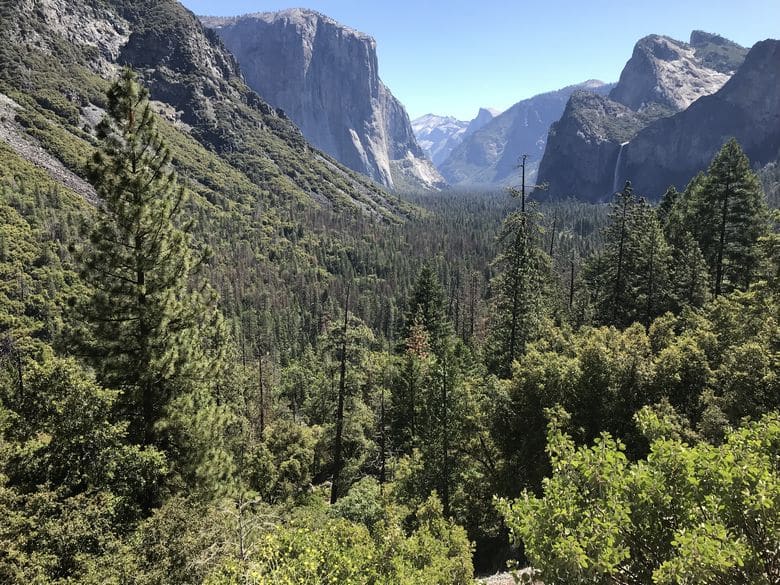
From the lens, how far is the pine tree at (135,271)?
43.5ft

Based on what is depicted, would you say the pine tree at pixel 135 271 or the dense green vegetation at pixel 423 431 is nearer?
the dense green vegetation at pixel 423 431

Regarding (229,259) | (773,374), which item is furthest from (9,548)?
(229,259)

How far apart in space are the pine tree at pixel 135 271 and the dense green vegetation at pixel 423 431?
6cm

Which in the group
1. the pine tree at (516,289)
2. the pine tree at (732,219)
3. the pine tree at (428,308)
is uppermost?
the pine tree at (732,219)

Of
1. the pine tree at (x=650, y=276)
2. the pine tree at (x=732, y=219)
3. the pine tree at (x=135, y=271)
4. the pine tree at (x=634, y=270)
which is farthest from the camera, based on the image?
the pine tree at (x=634, y=270)

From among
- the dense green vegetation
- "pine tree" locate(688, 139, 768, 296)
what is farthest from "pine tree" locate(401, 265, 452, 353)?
"pine tree" locate(688, 139, 768, 296)

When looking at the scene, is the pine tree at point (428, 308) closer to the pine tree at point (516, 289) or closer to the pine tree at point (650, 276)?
the pine tree at point (516, 289)

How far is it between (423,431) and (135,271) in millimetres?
16304

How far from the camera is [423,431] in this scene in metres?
24.2

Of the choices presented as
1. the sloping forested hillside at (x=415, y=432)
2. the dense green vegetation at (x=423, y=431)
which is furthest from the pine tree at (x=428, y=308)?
the dense green vegetation at (x=423, y=431)

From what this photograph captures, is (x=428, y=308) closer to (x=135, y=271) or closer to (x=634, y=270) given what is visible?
(x=634, y=270)

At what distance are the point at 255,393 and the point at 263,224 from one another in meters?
153

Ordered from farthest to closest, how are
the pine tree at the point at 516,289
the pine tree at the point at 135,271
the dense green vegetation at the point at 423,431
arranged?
the pine tree at the point at 516,289 → the pine tree at the point at 135,271 → the dense green vegetation at the point at 423,431

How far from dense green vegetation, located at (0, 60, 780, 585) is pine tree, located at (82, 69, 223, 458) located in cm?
6
